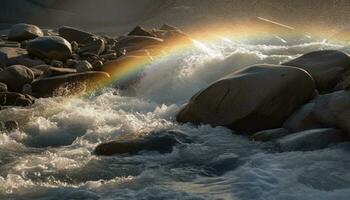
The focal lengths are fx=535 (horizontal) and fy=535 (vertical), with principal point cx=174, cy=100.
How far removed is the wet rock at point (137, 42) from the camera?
14950 mm

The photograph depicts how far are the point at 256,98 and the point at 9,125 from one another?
13.4ft

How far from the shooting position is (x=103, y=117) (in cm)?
960

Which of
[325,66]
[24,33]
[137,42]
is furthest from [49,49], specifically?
[325,66]

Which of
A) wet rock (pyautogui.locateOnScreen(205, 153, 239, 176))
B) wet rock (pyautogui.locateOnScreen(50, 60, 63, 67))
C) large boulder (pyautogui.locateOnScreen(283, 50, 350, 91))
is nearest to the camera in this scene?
wet rock (pyautogui.locateOnScreen(205, 153, 239, 176))

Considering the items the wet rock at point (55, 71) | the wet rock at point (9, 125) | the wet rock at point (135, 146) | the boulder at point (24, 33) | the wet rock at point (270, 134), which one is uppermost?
the wet rock at point (270, 134)

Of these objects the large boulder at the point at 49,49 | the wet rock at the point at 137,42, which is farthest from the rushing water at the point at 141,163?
the wet rock at the point at 137,42

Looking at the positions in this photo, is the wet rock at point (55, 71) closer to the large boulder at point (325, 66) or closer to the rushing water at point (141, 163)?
the rushing water at point (141, 163)

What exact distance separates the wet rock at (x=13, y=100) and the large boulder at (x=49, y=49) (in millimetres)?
2968

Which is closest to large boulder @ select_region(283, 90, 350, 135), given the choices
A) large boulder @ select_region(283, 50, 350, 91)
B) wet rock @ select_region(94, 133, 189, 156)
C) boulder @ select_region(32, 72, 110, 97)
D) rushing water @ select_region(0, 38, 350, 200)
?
rushing water @ select_region(0, 38, 350, 200)

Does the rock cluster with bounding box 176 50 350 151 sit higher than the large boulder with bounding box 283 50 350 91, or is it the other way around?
the large boulder with bounding box 283 50 350 91

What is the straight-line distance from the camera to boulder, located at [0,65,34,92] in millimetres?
11273

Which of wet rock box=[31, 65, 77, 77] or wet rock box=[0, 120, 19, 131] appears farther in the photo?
wet rock box=[31, 65, 77, 77]

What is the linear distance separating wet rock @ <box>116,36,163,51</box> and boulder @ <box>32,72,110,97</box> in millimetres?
3201

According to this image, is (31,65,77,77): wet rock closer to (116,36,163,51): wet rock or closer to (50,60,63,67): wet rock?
(50,60,63,67): wet rock
